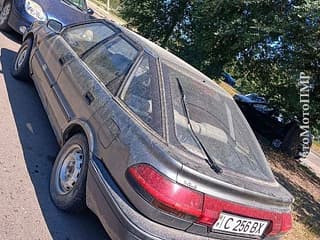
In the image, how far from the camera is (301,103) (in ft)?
31.0

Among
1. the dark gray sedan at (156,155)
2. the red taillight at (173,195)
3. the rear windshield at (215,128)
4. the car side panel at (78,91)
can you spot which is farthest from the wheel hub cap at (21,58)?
the red taillight at (173,195)

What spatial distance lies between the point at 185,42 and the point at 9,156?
9207mm

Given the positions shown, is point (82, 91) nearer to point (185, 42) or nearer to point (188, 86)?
point (188, 86)

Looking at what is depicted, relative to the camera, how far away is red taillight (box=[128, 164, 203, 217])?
2596 millimetres

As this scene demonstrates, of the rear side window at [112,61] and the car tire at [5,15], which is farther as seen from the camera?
the car tire at [5,15]

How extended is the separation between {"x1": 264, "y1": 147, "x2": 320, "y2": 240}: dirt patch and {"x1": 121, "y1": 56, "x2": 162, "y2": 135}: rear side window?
10.6 feet

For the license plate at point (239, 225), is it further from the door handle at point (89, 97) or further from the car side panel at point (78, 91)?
the door handle at point (89, 97)

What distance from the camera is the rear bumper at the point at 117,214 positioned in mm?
2617

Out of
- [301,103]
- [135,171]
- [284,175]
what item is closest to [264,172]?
[135,171]

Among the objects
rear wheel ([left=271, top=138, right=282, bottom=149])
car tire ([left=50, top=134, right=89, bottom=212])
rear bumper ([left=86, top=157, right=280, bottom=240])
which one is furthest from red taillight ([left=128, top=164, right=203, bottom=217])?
rear wheel ([left=271, top=138, right=282, bottom=149])

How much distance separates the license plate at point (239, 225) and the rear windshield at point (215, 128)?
354 millimetres

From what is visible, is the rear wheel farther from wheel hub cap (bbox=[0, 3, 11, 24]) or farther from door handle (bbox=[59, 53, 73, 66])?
door handle (bbox=[59, 53, 73, 66])

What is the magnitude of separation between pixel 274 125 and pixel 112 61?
9.61 m

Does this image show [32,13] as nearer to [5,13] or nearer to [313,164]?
[5,13]
